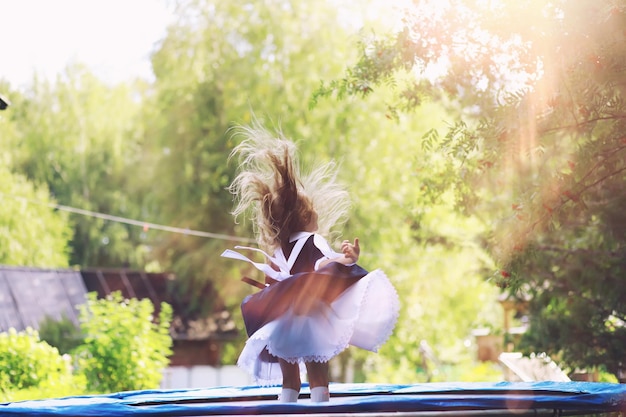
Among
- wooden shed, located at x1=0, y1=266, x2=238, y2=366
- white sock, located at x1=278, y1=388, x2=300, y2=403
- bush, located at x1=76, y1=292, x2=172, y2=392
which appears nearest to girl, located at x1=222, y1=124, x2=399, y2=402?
white sock, located at x1=278, y1=388, x2=300, y2=403

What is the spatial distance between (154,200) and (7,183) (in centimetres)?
573

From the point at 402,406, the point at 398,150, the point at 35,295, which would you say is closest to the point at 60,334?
the point at 35,295

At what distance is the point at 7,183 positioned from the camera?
2292 centimetres

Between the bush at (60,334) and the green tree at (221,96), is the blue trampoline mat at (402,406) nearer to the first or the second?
the bush at (60,334)

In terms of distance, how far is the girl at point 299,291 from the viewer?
156 inches

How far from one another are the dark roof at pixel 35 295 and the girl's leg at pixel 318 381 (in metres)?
11.2

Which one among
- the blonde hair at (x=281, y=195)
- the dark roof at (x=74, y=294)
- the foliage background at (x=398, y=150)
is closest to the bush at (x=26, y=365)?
the foliage background at (x=398, y=150)

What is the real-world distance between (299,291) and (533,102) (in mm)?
1702

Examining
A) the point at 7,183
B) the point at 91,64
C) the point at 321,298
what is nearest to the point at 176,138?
the point at 7,183

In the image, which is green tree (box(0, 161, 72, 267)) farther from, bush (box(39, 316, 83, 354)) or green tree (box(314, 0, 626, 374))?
green tree (box(314, 0, 626, 374))

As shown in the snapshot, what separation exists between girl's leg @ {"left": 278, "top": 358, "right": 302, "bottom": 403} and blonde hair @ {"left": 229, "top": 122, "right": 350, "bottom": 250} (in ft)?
1.97

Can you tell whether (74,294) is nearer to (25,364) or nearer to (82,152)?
(25,364)

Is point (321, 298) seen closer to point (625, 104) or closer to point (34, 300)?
point (625, 104)

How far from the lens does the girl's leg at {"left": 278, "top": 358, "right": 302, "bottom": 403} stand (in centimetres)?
409
